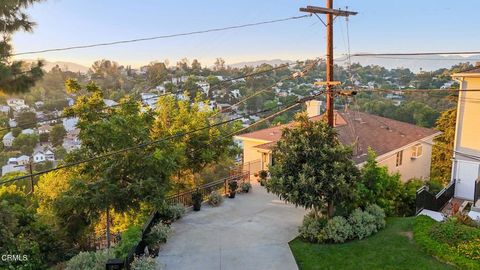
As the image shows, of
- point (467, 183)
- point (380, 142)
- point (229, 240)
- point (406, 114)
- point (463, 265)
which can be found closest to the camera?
point (463, 265)

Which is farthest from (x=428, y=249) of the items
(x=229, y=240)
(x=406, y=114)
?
(x=406, y=114)

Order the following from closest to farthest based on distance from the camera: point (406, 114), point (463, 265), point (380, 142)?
point (463, 265)
point (380, 142)
point (406, 114)

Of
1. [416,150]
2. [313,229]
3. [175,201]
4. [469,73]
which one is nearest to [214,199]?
[175,201]

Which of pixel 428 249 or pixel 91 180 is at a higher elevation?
pixel 91 180

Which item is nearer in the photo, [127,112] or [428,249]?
[428,249]

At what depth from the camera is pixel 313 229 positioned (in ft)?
37.1

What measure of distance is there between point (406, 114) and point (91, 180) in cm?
3210

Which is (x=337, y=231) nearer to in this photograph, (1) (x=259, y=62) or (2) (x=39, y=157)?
(1) (x=259, y=62)

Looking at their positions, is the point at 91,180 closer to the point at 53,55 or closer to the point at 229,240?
the point at 53,55

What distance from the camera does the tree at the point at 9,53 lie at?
8.73 meters

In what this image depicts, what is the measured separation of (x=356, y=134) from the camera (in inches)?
826

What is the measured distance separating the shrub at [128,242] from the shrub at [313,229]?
15.7 ft

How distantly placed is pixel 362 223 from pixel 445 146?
19572 millimetres

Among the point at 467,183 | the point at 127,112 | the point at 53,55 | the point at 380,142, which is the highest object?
the point at 53,55
